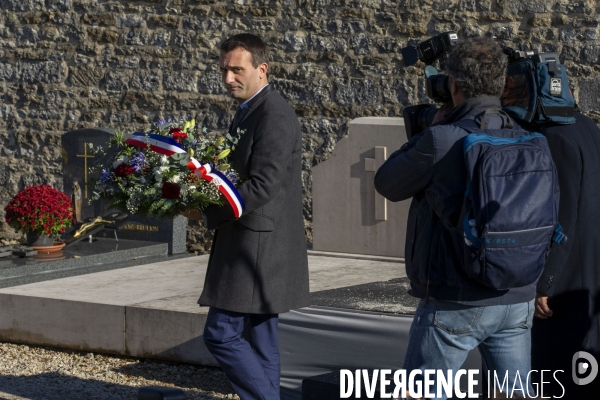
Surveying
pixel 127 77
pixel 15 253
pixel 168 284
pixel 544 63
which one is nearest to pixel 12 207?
pixel 15 253

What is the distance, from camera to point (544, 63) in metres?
3.44

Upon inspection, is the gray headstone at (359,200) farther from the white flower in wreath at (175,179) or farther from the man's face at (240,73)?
the white flower in wreath at (175,179)

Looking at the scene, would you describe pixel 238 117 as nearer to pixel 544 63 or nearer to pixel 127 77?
pixel 544 63

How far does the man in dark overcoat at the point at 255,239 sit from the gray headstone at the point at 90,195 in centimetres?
460

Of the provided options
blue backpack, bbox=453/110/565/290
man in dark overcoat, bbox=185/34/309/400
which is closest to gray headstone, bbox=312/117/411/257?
man in dark overcoat, bbox=185/34/309/400

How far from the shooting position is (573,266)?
361 cm

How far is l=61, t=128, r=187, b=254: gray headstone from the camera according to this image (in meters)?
8.60

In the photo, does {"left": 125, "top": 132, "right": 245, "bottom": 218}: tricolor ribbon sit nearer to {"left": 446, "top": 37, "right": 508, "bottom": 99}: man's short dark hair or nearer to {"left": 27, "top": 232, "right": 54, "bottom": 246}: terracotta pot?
{"left": 446, "top": 37, "right": 508, "bottom": 99}: man's short dark hair

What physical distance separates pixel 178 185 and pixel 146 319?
6.91 ft

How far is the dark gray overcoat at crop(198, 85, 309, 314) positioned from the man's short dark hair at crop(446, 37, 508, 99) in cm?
101

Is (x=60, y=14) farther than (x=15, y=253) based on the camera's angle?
Yes

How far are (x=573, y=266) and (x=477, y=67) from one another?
99 cm

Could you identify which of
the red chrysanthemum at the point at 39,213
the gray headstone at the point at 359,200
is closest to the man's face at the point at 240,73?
the gray headstone at the point at 359,200

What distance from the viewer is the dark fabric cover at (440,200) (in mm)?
2904
